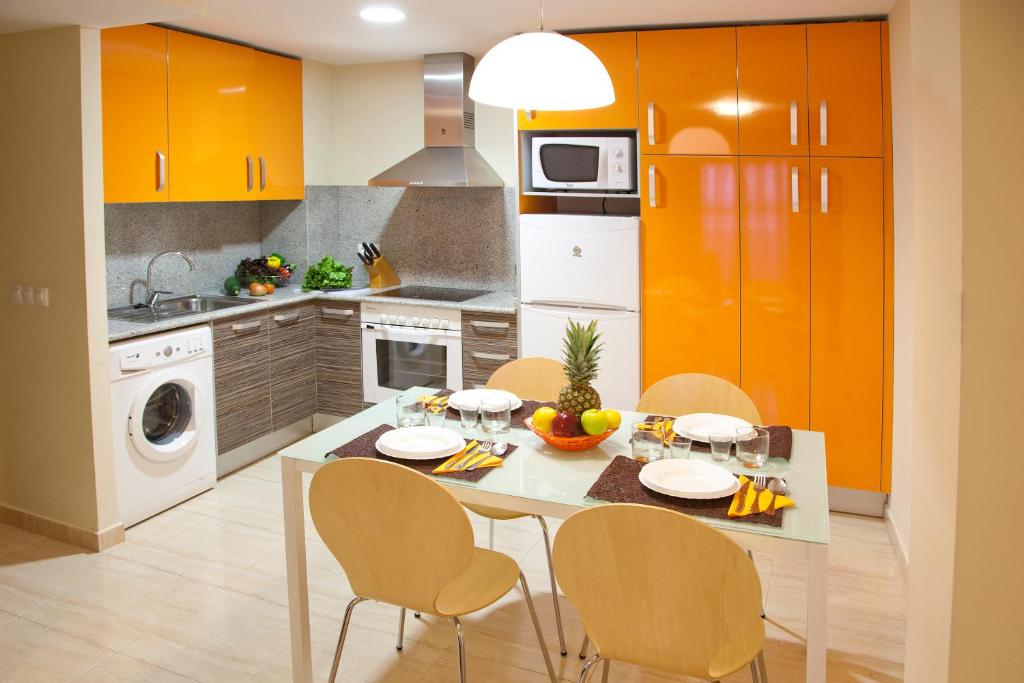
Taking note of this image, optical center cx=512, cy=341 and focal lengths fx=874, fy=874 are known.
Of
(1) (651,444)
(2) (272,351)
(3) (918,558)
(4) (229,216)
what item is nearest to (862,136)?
(1) (651,444)

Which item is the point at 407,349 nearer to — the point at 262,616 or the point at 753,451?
the point at 262,616

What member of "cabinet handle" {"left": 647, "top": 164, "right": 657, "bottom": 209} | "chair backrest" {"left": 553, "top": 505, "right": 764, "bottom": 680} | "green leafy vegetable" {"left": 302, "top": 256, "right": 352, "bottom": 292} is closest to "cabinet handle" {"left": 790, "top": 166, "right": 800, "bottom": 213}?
"cabinet handle" {"left": 647, "top": 164, "right": 657, "bottom": 209}

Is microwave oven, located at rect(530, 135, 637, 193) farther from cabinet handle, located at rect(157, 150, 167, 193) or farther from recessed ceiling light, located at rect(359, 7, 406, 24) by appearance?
cabinet handle, located at rect(157, 150, 167, 193)

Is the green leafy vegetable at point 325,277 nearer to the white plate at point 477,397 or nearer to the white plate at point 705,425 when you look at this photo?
the white plate at point 477,397

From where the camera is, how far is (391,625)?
3039 mm

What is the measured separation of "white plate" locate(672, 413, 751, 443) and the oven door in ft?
7.07

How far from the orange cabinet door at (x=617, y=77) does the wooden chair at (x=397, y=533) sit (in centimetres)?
252

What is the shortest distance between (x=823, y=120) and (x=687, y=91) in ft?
2.03

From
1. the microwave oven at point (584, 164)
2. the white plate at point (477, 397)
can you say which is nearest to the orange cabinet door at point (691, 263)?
the microwave oven at point (584, 164)

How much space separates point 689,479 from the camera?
→ 2.23 metres

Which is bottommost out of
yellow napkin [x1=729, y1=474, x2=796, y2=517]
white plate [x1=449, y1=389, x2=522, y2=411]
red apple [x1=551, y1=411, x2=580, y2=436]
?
yellow napkin [x1=729, y1=474, x2=796, y2=517]

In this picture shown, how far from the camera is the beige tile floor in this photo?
2779 millimetres

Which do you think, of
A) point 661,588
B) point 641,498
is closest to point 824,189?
point 641,498

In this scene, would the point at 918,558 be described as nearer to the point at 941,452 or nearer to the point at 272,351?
the point at 941,452
